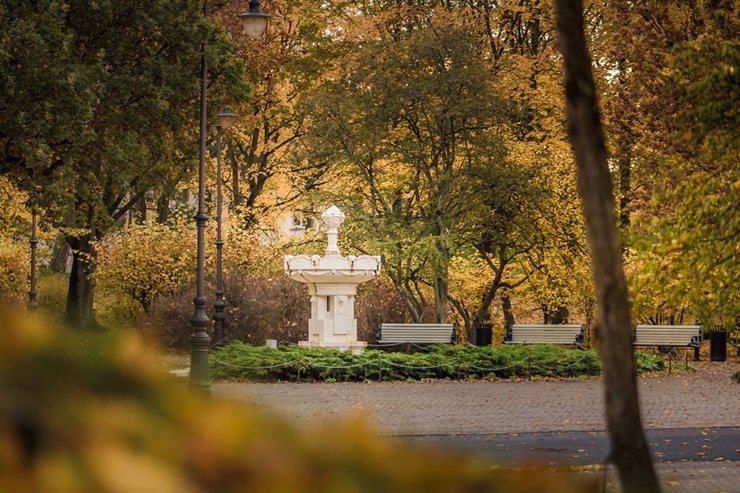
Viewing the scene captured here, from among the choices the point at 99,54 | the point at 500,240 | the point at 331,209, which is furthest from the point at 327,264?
the point at 99,54

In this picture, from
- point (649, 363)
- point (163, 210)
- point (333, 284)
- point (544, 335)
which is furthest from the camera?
point (163, 210)

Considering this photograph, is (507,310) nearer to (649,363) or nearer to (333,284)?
(333,284)

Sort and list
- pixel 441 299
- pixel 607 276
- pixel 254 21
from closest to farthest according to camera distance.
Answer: pixel 607 276 → pixel 254 21 → pixel 441 299

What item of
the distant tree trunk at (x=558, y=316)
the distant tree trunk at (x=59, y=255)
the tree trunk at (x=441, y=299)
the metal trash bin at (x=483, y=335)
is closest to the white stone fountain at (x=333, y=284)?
the tree trunk at (x=441, y=299)

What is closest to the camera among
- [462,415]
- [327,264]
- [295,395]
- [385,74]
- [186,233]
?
[462,415]

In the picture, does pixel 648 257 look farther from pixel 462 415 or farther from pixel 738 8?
pixel 738 8

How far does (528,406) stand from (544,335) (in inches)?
494

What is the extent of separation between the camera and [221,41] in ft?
96.0

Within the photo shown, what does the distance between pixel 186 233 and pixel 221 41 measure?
35.4 ft

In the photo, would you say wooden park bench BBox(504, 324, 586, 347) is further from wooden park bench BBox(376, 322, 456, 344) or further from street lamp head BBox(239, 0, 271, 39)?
street lamp head BBox(239, 0, 271, 39)

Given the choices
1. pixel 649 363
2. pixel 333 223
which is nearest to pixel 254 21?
pixel 333 223

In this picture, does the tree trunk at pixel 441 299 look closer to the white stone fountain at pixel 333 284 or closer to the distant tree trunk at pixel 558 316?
the white stone fountain at pixel 333 284

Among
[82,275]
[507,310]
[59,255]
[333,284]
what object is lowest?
[507,310]

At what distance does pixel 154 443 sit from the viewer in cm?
172
